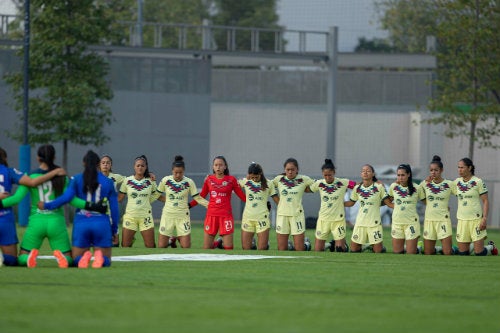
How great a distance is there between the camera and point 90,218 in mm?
16969

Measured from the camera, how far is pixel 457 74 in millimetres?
42594

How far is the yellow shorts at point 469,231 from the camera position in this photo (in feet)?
81.7

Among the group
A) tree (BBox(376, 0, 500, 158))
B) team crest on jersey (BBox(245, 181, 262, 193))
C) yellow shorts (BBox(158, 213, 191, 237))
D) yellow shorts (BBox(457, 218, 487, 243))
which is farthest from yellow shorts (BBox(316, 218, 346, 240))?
tree (BBox(376, 0, 500, 158))

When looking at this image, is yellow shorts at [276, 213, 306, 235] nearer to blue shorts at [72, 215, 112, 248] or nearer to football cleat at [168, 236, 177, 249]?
football cleat at [168, 236, 177, 249]

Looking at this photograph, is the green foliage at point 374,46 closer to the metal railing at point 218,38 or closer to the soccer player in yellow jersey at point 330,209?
the metal railing at point 218,38

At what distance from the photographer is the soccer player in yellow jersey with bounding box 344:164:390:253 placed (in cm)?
2519

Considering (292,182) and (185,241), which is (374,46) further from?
(185,241)

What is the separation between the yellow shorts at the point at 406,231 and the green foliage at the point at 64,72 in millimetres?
16248

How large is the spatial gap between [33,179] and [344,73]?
4304 cm

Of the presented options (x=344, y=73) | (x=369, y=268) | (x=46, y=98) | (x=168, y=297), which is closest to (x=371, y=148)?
(x=344, y=73)

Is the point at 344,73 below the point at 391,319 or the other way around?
the other way around

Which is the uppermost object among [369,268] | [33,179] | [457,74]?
[457,74]

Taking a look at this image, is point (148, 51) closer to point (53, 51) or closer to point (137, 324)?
point (53, 51)

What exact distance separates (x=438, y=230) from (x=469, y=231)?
622 mm
